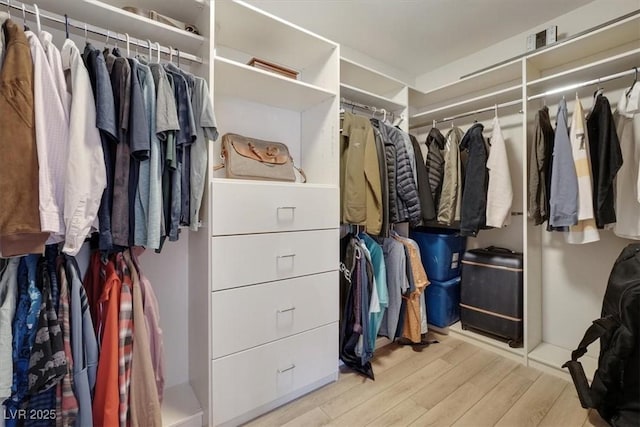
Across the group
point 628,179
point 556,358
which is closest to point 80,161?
point 628,179

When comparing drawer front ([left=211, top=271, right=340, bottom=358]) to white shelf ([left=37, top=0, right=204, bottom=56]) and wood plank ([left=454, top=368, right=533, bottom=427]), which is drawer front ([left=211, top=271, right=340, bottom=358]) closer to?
wood plank ([left=454, top=368, right=533, bottom=427])

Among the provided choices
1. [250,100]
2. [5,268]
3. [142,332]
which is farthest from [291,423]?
[250,100]

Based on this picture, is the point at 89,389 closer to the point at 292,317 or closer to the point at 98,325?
the point at 98,325

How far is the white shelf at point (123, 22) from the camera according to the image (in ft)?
3.47

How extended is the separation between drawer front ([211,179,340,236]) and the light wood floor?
895 mm

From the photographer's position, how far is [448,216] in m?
1.98

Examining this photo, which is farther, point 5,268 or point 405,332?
point 405,332

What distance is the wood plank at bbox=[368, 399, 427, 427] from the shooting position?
1296 mm

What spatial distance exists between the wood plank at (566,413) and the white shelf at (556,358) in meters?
0.19

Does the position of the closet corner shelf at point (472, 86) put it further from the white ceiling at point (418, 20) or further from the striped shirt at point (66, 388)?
the striped shirt at point (66, 388)

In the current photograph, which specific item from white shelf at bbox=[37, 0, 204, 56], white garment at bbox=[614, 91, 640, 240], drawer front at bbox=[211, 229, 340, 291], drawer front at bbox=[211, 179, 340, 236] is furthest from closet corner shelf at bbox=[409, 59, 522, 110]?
white shelf at bbox=[37, 0, 204, 56]

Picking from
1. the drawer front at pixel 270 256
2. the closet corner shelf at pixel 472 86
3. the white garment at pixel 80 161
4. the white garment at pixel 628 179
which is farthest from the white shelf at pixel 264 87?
the white garment at pixel 628 179

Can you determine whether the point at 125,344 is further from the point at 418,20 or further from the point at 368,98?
the point at 418,20

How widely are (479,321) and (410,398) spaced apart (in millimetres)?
850
